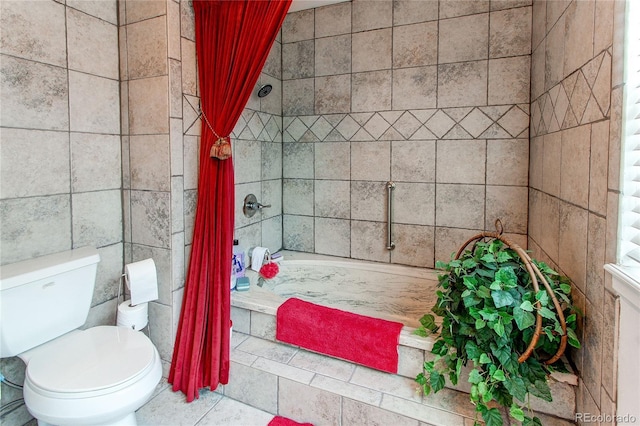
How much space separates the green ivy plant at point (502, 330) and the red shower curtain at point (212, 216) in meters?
1.10

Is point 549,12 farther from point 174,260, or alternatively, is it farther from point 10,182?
point 10,182

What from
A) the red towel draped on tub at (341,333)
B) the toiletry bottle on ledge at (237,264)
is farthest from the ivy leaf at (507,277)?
the toiletry bottle on ledge at (237,264)

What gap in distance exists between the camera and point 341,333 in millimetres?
1881

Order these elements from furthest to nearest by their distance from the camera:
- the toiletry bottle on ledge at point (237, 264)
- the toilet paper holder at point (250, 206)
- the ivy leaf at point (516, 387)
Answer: the toilet paper holder at point (250, 206), the toiletry bottle on ledge at point (237, 264), the ivy leaf at point (516, 387)

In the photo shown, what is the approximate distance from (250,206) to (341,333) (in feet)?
3.93

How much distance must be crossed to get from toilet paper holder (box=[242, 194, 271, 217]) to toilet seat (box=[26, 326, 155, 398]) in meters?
1.13

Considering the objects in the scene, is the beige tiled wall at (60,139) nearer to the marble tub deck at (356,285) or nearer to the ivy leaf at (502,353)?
the marble tub deck at (356,285)

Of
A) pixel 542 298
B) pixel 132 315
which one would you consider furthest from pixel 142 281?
pixel 542 298

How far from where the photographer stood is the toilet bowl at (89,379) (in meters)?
1.34

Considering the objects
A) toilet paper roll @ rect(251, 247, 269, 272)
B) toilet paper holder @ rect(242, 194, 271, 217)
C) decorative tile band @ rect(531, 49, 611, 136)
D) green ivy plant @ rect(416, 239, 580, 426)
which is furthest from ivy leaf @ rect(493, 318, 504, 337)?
toilet paper holder @ rect(242, 194, 271, 217)

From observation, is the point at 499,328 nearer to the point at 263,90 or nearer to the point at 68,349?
the point at 68,349

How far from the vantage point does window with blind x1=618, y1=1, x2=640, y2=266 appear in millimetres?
1044

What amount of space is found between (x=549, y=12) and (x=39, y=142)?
260 centimetres

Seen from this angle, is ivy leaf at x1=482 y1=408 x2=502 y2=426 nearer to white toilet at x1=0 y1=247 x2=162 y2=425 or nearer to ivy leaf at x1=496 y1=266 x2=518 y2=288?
ivy leaf at x1=496 y1=266 x2=518 y2=288
